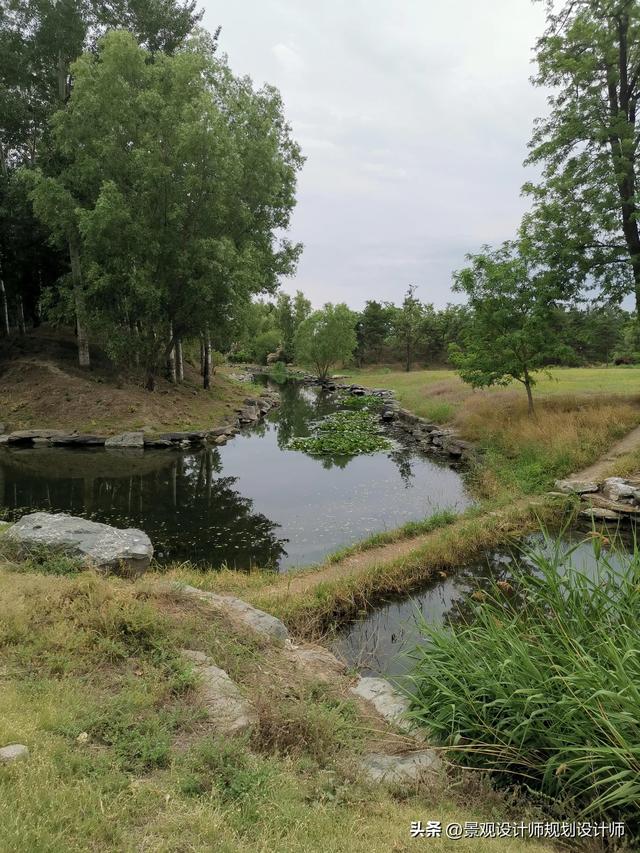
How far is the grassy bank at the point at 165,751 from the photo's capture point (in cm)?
272

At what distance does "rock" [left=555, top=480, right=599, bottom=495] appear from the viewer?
12.7 m

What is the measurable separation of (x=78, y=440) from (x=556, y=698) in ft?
66.5

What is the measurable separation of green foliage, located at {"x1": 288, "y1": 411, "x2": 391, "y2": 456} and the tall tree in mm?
10313

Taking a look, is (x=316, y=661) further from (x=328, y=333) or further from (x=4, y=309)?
(x=328, y=333)

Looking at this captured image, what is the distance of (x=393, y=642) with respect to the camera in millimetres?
7176

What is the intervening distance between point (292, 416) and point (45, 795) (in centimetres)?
2959

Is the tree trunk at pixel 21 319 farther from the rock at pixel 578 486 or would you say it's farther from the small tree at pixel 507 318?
the rock at pixel 578 486

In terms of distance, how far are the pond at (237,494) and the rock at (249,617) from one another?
3.25 metres

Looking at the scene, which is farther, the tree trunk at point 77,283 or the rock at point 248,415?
the rock at point 248,415

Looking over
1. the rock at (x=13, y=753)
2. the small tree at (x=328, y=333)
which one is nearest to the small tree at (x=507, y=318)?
the rock at (x=13, y=753)

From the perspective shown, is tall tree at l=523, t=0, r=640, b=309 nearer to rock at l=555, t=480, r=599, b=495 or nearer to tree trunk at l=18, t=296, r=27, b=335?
rock at l=555, t=480, r=599, b=495

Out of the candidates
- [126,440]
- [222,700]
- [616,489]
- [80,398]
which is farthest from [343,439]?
[222,700]

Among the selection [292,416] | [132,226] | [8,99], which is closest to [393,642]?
[132,226]

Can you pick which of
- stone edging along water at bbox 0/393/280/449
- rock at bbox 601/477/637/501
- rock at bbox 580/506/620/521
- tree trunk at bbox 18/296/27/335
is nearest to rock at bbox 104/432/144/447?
stone edging along water at bbox 0/393/280/449
